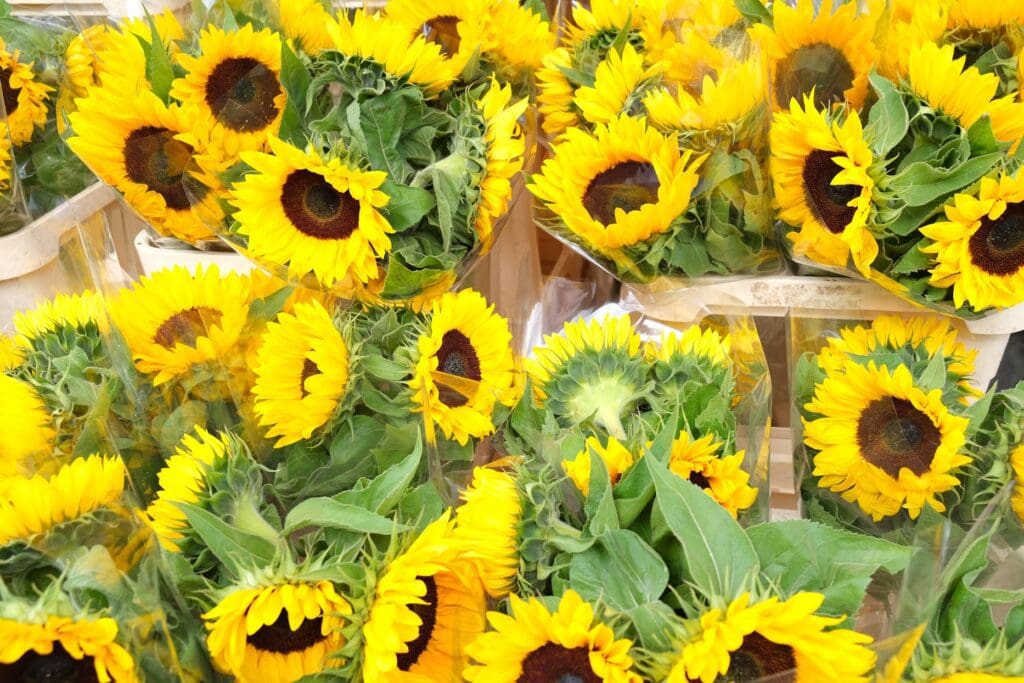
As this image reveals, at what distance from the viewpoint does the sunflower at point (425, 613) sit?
48 cm

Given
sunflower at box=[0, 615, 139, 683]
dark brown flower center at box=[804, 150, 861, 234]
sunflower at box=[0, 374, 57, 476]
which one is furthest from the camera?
dark brown flower center at box=[804, 150, 861, 234]

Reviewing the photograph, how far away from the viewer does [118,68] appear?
82cm

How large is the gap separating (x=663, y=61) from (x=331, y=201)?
32cm

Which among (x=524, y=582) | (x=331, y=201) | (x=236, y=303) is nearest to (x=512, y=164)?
(x=331, y=201)

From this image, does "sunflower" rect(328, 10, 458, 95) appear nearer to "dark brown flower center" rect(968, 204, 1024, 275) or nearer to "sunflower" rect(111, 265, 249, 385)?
"sunflower" rect(111, 265, 249, 385)

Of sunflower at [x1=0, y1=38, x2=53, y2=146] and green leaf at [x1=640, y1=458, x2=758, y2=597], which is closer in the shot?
green leaf at [x1=640, y1=458, x2=758, y2=597]

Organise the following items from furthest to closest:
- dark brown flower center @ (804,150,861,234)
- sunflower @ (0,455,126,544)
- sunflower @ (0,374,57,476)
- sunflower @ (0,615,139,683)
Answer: dark brown flower center @ (804,150,861,234) → sunflower @ (0,374,57,476) → sunflower @ (0,455,126,544) → sunflower @ (0,615,139,683)

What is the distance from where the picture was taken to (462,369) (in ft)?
2.60

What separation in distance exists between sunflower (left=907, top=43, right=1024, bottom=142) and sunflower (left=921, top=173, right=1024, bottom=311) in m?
0.06

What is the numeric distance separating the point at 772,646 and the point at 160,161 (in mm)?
633

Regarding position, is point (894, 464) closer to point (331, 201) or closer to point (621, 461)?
point (621, 461)

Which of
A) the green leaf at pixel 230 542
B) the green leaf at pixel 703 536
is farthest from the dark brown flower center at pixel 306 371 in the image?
the green leaf at pixel 703 536

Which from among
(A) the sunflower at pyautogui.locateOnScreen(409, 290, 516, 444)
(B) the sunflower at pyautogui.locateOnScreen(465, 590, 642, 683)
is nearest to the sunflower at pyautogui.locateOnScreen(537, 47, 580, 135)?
(A) the sunflower at pyautogui.locateOnScreen(409, 290, 516, 444)

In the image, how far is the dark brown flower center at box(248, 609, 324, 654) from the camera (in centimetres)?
51
